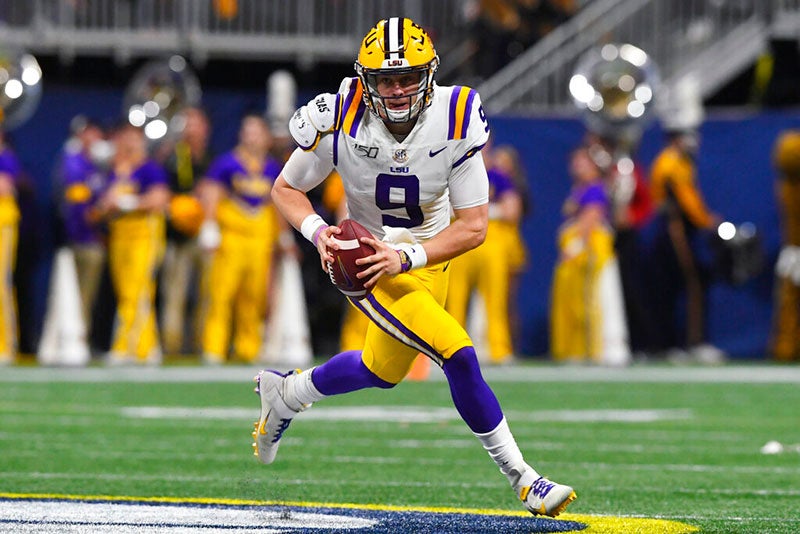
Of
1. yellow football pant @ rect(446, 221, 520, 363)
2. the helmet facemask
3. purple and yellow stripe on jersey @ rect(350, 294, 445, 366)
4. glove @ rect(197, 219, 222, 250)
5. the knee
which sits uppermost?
the helmet facemask

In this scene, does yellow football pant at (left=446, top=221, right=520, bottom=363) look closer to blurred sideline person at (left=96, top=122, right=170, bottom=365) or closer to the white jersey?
blurred sideline person at (left=96, top=122, right=170, bottom=365)

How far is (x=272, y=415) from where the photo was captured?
6.17m

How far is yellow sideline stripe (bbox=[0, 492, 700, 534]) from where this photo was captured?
16.8 feet

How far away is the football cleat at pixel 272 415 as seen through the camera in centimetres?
615

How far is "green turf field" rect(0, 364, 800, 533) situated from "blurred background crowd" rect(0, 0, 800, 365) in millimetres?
1713

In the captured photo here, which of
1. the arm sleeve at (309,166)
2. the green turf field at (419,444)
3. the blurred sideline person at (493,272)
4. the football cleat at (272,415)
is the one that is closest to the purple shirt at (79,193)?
the green turf field at (419,444)

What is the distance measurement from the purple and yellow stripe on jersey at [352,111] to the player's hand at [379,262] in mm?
430

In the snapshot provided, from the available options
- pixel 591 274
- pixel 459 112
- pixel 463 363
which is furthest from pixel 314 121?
pixel 591 274

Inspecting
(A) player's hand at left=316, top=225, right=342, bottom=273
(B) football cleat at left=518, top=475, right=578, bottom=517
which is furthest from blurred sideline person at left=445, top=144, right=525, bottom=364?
(B) football cleat at left=518, top=475, right=578, bottom=517

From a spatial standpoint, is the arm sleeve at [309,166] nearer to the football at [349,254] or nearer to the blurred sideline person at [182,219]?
the football at [349,254]

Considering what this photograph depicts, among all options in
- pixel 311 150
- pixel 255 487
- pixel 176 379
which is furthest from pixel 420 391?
pixel 311 150

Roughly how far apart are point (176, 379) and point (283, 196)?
6602 millimetres

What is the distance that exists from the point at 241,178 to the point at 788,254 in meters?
5.19

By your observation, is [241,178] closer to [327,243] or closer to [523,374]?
[523,374]
